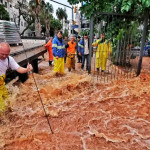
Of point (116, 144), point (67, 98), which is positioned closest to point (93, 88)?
point (67, 98)

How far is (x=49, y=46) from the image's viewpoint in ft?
30.3

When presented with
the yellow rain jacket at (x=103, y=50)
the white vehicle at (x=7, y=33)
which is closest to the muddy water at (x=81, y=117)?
the yellow rain jacket at (x=103, y=50)

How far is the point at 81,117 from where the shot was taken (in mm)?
3549

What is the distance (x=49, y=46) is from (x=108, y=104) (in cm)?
609

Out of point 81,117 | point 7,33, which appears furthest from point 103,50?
point 7,33

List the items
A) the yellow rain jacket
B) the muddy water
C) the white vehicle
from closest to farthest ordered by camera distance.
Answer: the muddy water
the yellow rain jacket
the white vehicle

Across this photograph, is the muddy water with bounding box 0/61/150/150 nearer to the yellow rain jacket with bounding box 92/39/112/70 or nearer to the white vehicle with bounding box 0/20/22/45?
the yellow rain jacket with bounding box 92/39/112/70

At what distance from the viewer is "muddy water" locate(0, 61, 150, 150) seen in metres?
2.71

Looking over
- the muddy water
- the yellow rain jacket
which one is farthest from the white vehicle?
the yellow rain jacket

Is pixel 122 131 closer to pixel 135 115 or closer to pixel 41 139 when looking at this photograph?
pixel 135 115

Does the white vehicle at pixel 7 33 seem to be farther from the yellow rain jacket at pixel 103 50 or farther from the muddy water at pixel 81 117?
the yellow rain jacket at pixel 103 50

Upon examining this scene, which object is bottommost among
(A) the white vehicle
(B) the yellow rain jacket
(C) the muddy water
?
(C) the muddy water

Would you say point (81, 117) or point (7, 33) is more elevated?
point (7, 33)

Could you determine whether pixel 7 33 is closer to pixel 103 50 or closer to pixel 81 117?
pixel 103 50
